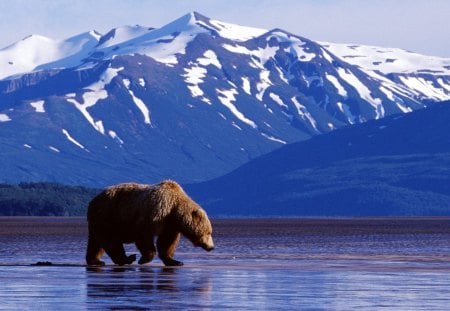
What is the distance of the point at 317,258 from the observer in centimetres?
6147

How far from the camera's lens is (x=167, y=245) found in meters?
51.4

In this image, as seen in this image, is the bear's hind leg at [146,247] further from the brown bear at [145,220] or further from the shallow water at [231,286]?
the shallow water at [231,286]

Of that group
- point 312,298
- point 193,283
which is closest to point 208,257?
point 193,283

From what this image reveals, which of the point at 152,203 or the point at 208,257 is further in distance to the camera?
the point at 208,257

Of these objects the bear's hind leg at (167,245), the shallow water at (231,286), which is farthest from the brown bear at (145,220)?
the shallow water at (231,286)

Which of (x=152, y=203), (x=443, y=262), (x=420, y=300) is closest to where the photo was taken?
(x=420, y=300)

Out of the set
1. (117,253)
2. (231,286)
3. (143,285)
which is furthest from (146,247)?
(231,286)

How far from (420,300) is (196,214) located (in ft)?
51.7

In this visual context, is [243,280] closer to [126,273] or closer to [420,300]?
[126,273]

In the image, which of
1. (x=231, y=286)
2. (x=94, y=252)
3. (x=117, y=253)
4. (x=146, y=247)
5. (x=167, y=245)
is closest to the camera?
(x=231, y=286)

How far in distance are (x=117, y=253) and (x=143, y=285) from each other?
11.0 m

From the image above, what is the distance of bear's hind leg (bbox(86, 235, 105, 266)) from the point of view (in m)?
52.1

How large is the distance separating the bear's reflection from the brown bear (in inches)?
47.3

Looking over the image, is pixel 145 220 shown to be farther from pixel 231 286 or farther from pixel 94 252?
pixel 231 286
